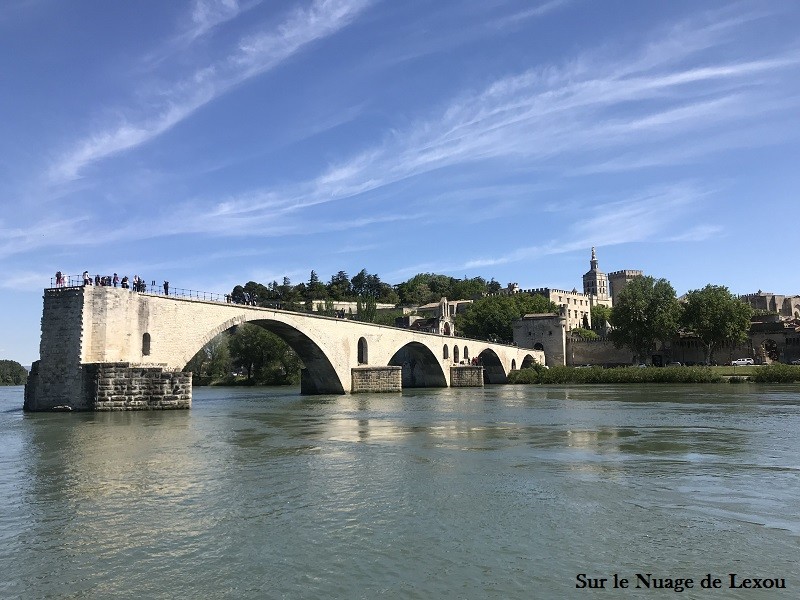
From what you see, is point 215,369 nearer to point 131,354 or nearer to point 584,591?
point 131,354

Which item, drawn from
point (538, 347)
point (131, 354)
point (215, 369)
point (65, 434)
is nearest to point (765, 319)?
point (538, 347)

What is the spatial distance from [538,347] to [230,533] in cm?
8302

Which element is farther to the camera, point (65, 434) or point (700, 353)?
point (700, 353)

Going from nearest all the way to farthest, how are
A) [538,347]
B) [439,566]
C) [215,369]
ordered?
[439,566]
[215,369]
[538,347]

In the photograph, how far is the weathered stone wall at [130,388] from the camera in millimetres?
27750

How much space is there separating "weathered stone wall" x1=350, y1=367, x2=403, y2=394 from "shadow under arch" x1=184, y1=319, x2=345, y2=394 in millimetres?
1677

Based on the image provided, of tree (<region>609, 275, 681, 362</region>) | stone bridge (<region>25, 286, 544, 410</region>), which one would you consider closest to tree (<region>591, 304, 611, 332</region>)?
tree (<region>609, 275, 681, 362</region>)

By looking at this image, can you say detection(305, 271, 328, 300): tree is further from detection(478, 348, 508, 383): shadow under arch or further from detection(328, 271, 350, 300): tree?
detection(478, 348, 508, 383): shadow under arch

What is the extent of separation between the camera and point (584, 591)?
22.6 ft

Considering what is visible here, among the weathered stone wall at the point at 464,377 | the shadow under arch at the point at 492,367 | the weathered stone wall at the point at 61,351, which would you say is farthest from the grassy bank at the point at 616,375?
the weathered stone wall at the point at 61,351

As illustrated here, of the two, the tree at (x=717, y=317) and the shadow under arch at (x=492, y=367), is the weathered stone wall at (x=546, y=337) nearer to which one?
the shadow under arch at (x=492, y=367)

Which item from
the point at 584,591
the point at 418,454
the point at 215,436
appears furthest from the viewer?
the point at 215,436

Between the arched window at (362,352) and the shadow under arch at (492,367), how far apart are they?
28.6 m

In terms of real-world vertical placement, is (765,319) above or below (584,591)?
above
